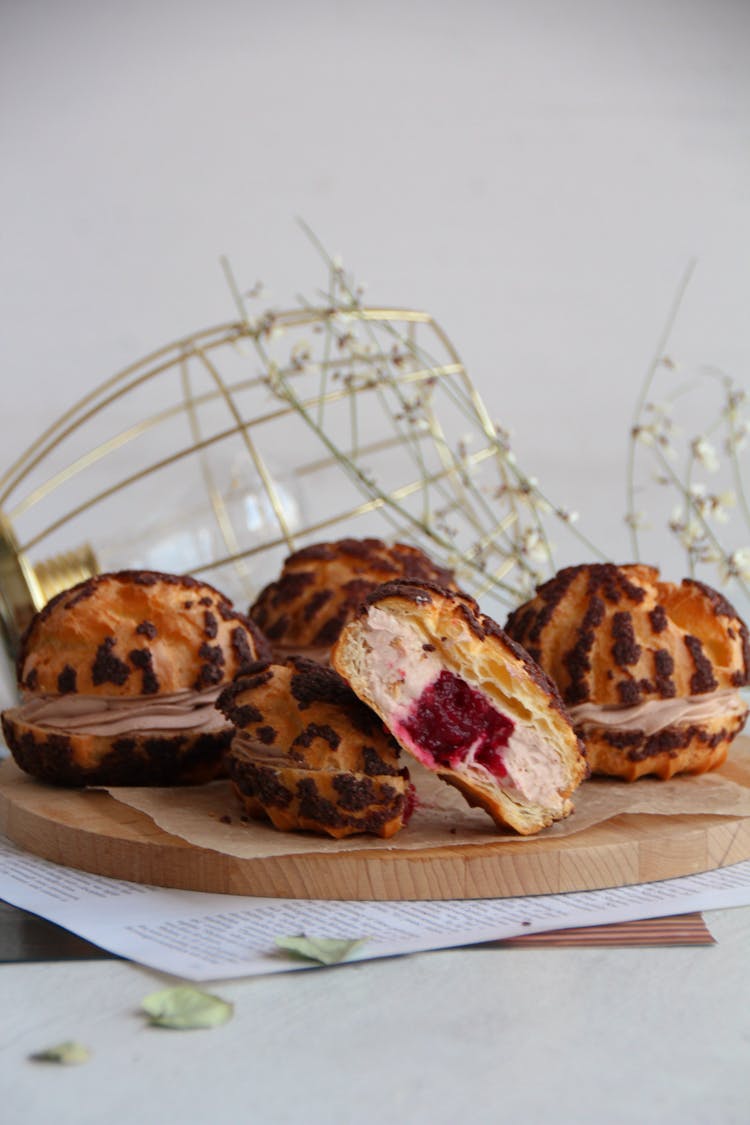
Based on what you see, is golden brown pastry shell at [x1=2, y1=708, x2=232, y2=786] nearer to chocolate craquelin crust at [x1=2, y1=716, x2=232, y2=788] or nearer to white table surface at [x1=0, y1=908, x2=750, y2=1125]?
chocolate craquelin crust at [x1=2, y1=716, x2=232, y2=788]

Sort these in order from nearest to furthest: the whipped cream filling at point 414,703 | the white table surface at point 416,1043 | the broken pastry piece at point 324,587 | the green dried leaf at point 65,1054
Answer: the white table surface at point 416,1043
the green dried leaf at point 65,1054
the whipped cream filling at point 414,703
the broken pastry piece at point 324,587

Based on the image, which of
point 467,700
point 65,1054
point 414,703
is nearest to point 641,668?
point 467,700

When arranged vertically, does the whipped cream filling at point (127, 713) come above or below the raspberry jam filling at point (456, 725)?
above

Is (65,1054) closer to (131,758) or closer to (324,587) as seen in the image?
(131,758)

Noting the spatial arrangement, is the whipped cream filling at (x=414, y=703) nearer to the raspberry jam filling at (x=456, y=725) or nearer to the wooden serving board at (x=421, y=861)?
the raspberry jam filling at (x=456, y=725)

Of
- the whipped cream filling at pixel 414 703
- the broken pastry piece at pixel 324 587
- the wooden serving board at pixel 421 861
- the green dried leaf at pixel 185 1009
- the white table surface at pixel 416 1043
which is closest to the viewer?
the white table surface at pixel 416 1043

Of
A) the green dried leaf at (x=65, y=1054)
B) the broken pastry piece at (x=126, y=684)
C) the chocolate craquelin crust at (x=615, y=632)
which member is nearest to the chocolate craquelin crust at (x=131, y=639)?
the broken pastry piece at (x=126, y=684)

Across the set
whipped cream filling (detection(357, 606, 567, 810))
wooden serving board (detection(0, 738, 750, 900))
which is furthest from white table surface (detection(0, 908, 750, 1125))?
whipped cream filling (detection(357, 606, 567, 810))
